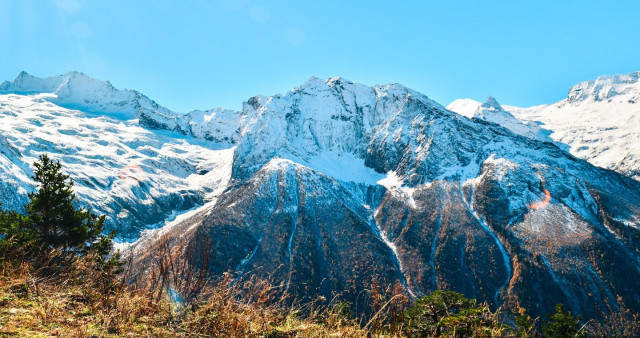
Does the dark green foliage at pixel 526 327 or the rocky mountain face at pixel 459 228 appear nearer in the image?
the dark green foliage at pixel 526 327

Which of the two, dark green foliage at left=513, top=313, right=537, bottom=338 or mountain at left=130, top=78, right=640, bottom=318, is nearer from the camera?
dark green foliage at left=513, top=313, right=537, bottom=338

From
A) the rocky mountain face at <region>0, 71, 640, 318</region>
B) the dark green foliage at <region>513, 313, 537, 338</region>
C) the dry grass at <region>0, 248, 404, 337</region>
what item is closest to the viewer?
the dry grass at <region>0, 248, 404, 337</region>

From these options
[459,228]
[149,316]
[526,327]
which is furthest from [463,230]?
[149,316]

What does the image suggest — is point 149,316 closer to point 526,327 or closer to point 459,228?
point 526,327

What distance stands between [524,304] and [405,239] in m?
50.6

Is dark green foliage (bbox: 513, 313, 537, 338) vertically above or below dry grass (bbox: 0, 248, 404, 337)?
below

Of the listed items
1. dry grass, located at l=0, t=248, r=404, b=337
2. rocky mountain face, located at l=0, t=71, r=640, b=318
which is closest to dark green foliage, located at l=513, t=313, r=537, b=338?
dry grass, located at l=0, t=248, r=404, b=337

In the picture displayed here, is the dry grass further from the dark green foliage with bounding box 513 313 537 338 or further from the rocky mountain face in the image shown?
the rocky mountain face

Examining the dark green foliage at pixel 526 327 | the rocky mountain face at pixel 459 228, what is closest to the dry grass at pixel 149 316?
the dark green foliage at pixel 526 327

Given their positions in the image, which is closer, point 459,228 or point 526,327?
point 526,327

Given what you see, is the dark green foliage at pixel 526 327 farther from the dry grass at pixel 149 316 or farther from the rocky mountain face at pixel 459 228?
the rocky mountain face at pixel 459 228

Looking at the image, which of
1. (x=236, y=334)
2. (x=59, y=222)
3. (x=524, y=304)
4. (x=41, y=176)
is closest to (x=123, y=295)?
(x=236, y=334)

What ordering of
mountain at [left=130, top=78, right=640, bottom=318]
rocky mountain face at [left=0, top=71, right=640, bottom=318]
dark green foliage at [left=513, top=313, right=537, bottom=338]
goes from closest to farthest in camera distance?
dark green foliage at [left=513, top=313, right=537, bottom=338]
mountain at [left=130, top=78, right=640, bottom=318]
rocky mountain face at [left=0, top=71, right=640, bottom=318]

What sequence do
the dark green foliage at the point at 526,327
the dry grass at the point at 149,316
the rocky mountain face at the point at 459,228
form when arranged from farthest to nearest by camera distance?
1. the rocky mountain face at the point at 459,228
2. the dark green foliage at the point at 526,327
3. the dry grass at the point at 149,316
